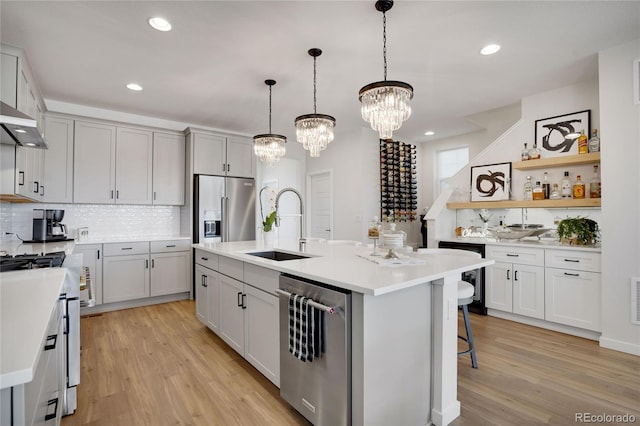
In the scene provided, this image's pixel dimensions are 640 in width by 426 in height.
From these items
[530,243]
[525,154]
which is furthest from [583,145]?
[530,243]

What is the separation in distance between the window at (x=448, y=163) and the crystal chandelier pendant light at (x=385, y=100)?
4134mm

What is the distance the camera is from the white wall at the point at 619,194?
2.74m

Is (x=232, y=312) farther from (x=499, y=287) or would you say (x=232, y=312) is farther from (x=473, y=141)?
(x=473, y=141)

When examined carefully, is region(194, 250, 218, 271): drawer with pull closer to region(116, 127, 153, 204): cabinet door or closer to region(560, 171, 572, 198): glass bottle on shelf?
region(116, 127, 153, 204): cabinet door

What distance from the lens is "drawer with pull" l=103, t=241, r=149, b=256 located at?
13.1 feet

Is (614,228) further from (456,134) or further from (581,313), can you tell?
(456,134)

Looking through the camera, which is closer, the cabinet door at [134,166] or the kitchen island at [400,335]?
the kitchen island at [400,335]

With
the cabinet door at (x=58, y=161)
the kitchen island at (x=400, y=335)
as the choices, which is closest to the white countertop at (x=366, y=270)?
the kitchen island at (x=400, y=335)

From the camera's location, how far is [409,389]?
1.71 metres

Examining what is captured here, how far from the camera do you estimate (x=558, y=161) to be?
3506mm

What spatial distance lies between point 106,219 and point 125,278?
97cm

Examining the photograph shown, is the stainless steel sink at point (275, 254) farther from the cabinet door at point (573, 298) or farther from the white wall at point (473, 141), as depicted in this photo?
the white wall at point (473, 141)

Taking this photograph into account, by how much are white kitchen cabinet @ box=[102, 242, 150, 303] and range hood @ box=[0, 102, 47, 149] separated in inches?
70.2

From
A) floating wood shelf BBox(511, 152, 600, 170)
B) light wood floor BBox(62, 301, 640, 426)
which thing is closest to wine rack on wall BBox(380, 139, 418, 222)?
floating wood shelf BBox(511, 152, 600, 170)
